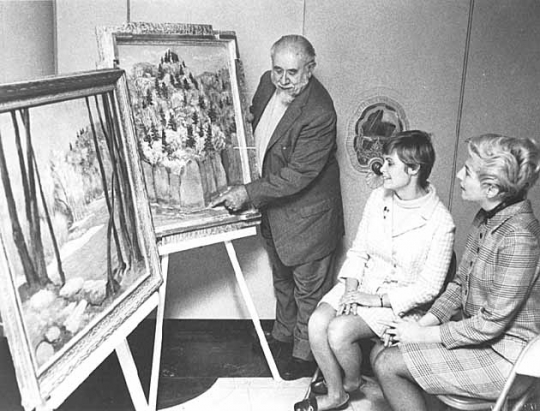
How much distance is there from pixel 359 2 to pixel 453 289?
5.25 feet

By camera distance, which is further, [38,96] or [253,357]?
[253,357]

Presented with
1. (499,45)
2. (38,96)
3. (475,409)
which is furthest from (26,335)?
(499,45)

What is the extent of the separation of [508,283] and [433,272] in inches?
18.1

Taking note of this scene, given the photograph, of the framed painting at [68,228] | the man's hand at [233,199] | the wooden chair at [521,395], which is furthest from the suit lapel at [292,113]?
the wooden chair at [521,395]

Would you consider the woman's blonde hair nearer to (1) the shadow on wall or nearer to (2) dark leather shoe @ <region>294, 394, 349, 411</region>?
(2) dark leather shoe @ <region>294, 394, 349, 411</region>

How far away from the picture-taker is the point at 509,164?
216 centimetres

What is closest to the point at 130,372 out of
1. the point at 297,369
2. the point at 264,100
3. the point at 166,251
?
the point at 166,251

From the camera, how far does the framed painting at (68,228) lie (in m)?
1.55

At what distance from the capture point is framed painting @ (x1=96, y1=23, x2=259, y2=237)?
2.61m

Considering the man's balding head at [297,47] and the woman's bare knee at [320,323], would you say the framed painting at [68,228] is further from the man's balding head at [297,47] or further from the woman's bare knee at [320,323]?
the man's balding head at [297,47]

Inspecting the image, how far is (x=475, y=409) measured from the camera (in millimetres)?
2170

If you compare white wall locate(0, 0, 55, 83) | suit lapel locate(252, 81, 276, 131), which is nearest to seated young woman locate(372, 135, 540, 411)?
suit lapel locate(252, 81, 276, 131)

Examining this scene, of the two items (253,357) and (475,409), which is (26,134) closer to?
(475,409)

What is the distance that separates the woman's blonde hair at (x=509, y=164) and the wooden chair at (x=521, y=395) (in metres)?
0.50
